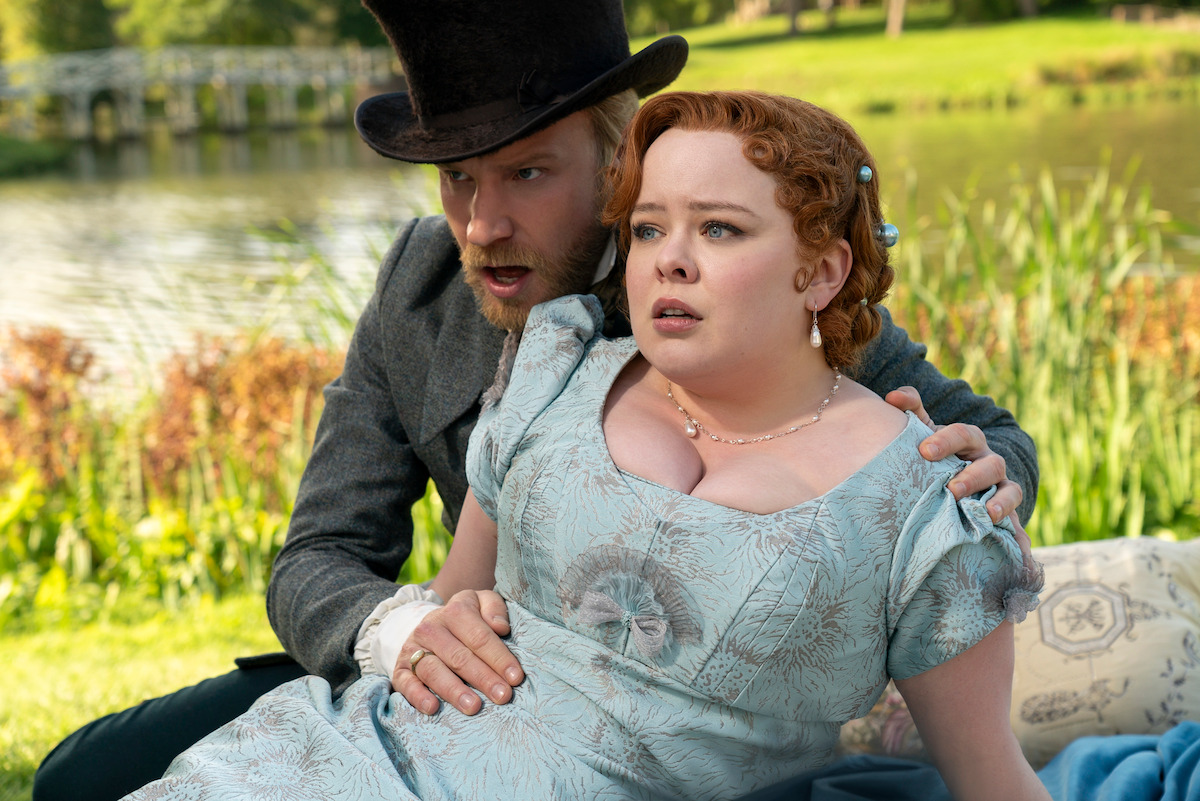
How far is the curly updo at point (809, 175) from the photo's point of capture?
1315mm

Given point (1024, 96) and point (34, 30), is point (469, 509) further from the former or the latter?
point (34, 30)

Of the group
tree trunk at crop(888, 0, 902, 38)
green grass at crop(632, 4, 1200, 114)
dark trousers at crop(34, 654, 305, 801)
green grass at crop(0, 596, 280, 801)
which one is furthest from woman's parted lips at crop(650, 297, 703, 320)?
tree trunk at crop(888, 0, 902, 38)

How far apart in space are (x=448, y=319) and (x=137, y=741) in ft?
3.20

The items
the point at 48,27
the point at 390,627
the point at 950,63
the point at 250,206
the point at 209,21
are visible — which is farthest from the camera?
the point at 209,21

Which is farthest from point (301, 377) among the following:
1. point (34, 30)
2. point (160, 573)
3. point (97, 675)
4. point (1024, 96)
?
point (34, 30)

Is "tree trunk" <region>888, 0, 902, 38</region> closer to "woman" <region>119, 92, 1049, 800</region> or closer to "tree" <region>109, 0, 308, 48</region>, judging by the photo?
"tree" <region>109, 0, 308, 48</region>

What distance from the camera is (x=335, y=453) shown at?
205 centimetres

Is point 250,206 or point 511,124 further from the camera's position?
point 250,206

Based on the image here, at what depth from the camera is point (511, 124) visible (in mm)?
1781

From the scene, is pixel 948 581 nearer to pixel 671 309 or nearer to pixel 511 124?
pixel 671 309

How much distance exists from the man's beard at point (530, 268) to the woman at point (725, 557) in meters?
0.40

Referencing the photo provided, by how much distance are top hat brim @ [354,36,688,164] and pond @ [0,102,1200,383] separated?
7.60 feet

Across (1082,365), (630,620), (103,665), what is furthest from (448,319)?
(1082,365)

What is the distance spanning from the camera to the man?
1798 mm
